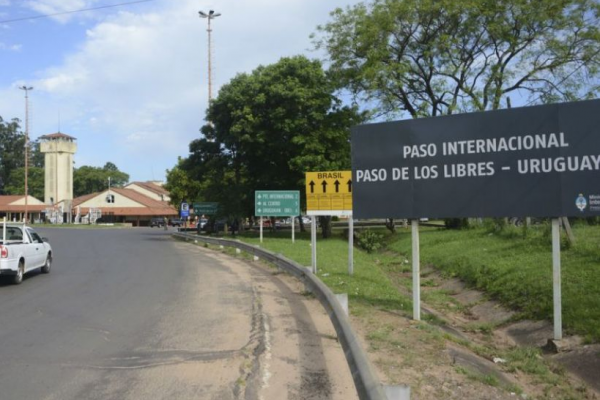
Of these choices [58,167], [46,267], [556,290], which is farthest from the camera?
[58,167]

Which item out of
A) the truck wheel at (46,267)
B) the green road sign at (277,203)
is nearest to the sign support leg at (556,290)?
the truck wheel at (46,267)

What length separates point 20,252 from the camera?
1417 centimetres

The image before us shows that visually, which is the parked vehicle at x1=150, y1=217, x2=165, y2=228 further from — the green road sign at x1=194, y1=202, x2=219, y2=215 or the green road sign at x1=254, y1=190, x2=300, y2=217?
the green road sign at x1=254, y1=190, x2=300, y2=217

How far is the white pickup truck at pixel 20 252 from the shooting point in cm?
1348

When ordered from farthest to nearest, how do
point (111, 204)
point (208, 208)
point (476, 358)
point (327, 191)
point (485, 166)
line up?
point (111, 204), point (208, 208), point (327, 191), point (485, 166), point (476, 358)

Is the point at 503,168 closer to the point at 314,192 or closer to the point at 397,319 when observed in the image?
the point at 397,319

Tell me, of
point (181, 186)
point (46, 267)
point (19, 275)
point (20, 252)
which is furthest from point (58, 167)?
point (19, 275)

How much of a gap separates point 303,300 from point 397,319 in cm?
287

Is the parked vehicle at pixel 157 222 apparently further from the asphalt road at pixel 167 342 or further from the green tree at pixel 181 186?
the asphalt road at pixel 167 342

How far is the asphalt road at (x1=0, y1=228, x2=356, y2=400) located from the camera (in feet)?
18.8

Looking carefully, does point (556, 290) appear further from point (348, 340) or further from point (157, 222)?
point (157, 222)

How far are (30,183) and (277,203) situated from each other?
107404 mm

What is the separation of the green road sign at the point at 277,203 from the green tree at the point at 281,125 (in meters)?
5.28

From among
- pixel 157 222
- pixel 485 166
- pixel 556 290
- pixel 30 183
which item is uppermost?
pixel 30 183
